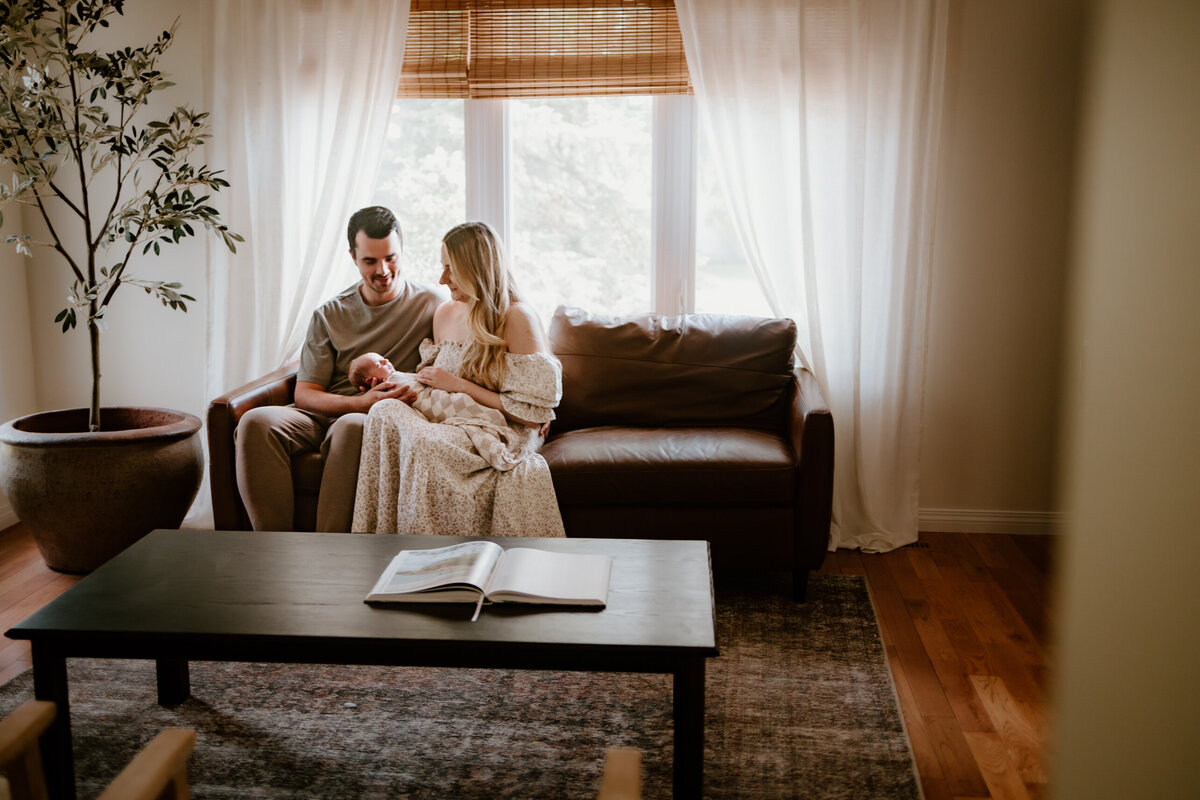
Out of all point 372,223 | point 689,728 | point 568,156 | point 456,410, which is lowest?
point 689,728

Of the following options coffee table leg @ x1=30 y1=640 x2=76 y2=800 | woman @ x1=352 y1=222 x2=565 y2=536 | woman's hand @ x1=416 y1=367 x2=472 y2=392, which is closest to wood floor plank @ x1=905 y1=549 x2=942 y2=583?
woman @ x1=352 y1=222 x2=565 y2=536

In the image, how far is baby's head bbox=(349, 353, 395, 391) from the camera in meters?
3.10

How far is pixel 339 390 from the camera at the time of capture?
3.22 meters

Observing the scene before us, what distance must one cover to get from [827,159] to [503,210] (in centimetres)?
117

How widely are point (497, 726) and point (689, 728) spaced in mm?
602

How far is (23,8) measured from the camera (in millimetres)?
2785

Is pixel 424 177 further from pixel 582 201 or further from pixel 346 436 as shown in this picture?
pixel 346 436

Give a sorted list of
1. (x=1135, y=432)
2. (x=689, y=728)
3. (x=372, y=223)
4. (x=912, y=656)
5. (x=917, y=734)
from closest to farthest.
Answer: (x=1135, y=432) < (x=689, y=728) < (x=917, y=734) < (x=912, y=656) < (x=372, y=223)

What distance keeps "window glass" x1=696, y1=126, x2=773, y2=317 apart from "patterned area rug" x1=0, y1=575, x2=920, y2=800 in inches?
54.6

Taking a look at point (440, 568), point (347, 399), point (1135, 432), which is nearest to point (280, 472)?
point (347, 399)

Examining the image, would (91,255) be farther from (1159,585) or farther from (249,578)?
(1159,585)

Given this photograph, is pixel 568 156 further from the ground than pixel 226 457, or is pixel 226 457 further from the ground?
pixel 568 156

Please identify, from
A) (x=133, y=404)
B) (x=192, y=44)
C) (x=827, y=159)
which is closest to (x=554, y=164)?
(x=827, y=159)

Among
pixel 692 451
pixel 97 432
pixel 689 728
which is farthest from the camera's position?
pixel 97 432
